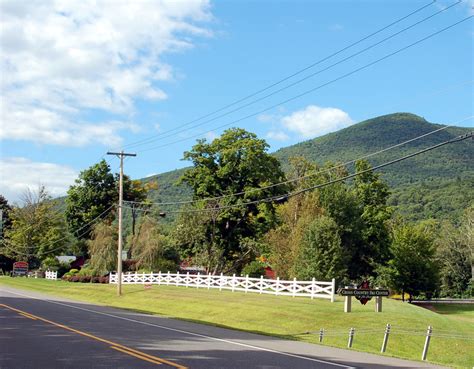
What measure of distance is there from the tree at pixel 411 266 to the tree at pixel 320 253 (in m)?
14.2

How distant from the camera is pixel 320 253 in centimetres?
5062

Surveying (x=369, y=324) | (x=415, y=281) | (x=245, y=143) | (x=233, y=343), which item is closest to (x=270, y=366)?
(x=233, y=343)

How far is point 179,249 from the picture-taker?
211 feet

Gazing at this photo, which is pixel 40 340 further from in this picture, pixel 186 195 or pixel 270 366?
pixel 186 195

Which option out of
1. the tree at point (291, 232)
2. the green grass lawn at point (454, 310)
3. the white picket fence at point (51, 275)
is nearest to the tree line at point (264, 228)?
the tree at point (291, 232)

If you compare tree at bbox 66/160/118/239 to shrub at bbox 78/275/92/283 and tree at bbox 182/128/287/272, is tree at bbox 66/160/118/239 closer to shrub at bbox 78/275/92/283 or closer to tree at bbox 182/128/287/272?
shrub at bbox 78/275/92/283

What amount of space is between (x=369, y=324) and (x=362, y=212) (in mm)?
40732

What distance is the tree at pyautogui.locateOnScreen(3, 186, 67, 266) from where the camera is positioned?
9638cm

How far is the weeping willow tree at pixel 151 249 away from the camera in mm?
64625

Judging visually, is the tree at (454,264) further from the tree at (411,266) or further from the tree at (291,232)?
the tree at (291,232)

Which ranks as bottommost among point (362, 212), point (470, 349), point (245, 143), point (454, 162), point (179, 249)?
point (470, 349)

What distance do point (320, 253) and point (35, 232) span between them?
63435mm

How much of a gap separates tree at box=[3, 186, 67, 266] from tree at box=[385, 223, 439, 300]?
56.7 m

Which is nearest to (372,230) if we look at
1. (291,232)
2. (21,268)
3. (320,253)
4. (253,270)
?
(291,232)
